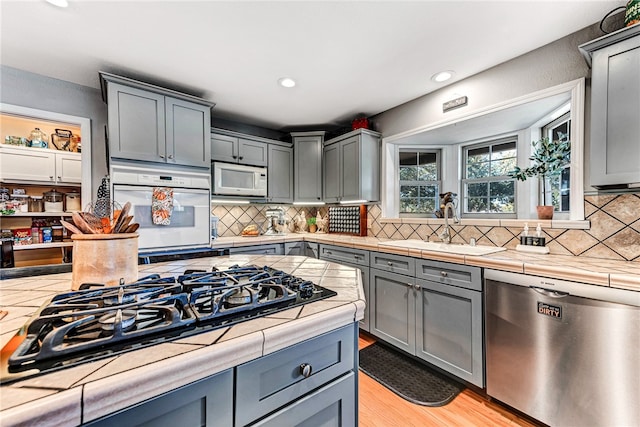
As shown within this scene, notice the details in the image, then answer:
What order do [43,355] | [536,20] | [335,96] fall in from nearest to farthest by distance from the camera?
[43,355], [536,20], [335,96]

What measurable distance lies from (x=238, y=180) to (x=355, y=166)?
4.47 feet

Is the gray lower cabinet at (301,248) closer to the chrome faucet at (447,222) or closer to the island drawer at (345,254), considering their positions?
the island drawer at (345,254)

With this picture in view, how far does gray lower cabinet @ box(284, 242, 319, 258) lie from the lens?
3.09m

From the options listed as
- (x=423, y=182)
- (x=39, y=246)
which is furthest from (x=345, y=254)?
(x=39, y=246)

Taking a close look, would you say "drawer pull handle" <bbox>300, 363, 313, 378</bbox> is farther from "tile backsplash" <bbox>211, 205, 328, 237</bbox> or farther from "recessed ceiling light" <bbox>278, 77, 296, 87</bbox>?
"tile backsplash" <bbox>211, 205, 328, 237</bbox>

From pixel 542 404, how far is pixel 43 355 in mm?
2116

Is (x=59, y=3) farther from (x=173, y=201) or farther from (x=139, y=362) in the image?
(x=139, y=362)

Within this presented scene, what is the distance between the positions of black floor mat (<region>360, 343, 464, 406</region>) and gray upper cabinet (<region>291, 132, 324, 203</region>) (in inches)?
77.7

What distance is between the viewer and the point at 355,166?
3.07 meters

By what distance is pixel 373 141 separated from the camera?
3119 mm

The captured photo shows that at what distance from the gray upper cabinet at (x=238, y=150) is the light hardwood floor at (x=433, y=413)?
258cm

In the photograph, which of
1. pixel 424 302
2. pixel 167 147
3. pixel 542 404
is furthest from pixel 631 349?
pixel 167 147

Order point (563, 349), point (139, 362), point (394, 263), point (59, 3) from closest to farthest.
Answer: point (139, 362), point (563, 349), point (59, 3), point (394, 263)

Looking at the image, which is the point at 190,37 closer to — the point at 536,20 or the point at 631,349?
the point at 536,20
